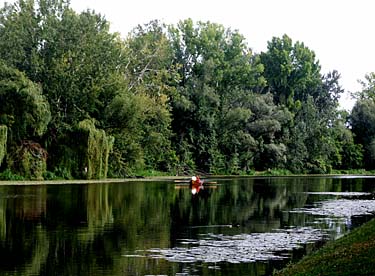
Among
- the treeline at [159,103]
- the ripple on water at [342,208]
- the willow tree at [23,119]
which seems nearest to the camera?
the ripple on water at [342,208]

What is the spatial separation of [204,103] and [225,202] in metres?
49.2

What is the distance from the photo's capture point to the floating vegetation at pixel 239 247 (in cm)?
2023

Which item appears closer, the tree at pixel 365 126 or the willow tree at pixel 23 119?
the willow tree at pixel 23 119

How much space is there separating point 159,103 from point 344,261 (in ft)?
213

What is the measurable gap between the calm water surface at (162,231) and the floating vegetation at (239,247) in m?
0.03

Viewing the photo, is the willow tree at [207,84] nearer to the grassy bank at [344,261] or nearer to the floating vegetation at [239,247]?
the floating vegetation at [239,247]

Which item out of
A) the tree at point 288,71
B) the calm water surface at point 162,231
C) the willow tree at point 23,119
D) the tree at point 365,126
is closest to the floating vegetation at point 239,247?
the calm water surface at point 162,231

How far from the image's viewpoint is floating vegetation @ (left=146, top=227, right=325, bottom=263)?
20.2 meters

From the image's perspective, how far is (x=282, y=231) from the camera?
1070 inches

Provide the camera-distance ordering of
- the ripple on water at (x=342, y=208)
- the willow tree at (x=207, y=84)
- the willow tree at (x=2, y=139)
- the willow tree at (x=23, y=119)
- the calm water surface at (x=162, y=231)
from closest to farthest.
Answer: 1. the calm water surface at (x=162, y=231)
2. the ripple on water at (x=342, y=208)
3. the willow tree at (x=2, y=139)
4. the willow tree at (x=23, y=119)
5. the willow tree at (x=207, y=84)

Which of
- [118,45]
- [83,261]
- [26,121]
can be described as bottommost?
[83,261]

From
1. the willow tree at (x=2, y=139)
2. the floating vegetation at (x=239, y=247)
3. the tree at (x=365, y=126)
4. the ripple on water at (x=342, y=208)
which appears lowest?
the floating vegetation at (x=239, y=247)

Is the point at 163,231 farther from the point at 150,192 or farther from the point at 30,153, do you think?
the point at 30,153

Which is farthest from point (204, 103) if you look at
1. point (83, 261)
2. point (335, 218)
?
point (83, 261)
